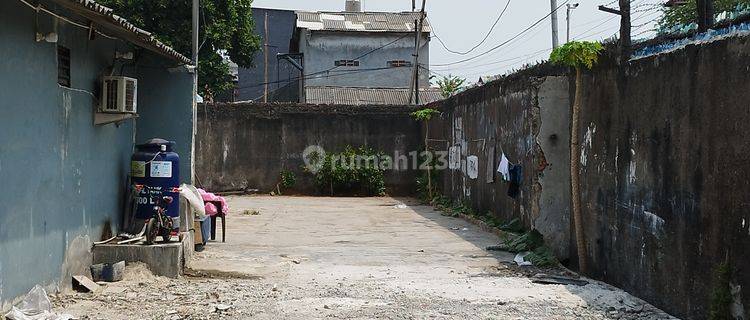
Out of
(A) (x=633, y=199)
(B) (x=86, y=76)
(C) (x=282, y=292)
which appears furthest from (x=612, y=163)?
(B) (x=86, y=76)

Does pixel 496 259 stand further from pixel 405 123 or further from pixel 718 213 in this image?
pixel 405 123

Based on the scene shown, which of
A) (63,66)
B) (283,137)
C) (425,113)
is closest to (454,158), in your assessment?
(425,113)

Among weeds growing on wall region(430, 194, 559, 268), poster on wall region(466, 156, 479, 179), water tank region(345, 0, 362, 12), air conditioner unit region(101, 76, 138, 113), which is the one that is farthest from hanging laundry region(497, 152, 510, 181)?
water tank region(345, 0, 362, 12)

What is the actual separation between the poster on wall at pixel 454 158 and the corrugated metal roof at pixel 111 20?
910 centimetres

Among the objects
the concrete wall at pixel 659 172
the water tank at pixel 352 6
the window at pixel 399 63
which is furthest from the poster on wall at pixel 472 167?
the water tank at pixel 352 6

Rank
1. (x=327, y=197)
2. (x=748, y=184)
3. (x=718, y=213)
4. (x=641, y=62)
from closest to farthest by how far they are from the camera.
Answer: (x=748, y=184), (x=718, y=213), (x=641, y=62), (x=327, y=197)

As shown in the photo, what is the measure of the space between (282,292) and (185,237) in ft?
6.77

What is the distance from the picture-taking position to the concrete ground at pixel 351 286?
6.79 meters

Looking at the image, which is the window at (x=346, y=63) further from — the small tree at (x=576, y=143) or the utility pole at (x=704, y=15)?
the utility pole at (x=704, y=15)

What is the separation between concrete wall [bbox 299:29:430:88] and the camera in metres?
36.2

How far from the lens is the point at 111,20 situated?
7.23 metres

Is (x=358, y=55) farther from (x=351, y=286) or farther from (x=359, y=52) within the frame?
(x=351, y=286)

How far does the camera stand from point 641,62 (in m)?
7.40

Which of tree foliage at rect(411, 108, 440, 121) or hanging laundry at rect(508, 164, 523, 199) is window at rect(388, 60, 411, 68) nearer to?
tree foliage at rect(411, 108, 440, 121)
